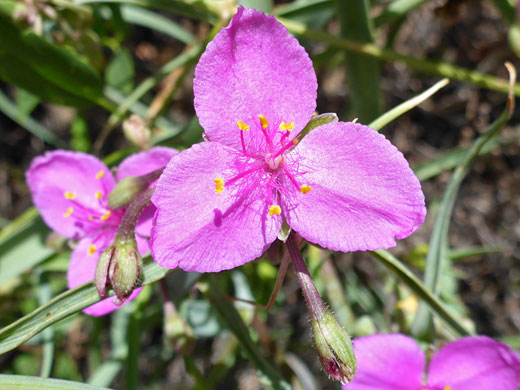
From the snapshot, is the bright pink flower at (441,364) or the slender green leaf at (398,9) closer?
the bright pink flower at (441,364)

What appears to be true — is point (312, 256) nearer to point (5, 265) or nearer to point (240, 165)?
point (240, 165)

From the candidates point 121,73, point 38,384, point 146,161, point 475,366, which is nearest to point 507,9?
point 475,366

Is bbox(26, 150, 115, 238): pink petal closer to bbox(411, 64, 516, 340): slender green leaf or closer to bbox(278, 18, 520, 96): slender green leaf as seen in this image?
bbox(278, 18, 520, 96): slender green leaf

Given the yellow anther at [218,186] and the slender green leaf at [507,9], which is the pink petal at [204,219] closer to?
the yellow anther at [218,186]

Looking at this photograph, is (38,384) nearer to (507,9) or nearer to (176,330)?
(176,330)

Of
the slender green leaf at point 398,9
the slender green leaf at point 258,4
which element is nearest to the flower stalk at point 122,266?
the slender green leaf at point 258,4

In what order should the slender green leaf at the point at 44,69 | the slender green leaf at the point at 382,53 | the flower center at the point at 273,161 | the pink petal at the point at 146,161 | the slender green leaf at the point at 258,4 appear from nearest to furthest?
the flower center at the point at 273,161 → the pink petal at the point at 146,161 → the slender green leaf at the point at 258,4 → the slender green leaf at the point at 44,69 → the slender green leaf at the point at 382,53

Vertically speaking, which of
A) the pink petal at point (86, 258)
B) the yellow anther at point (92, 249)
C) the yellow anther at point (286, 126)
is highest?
the yellow anther at point (286, 126)
